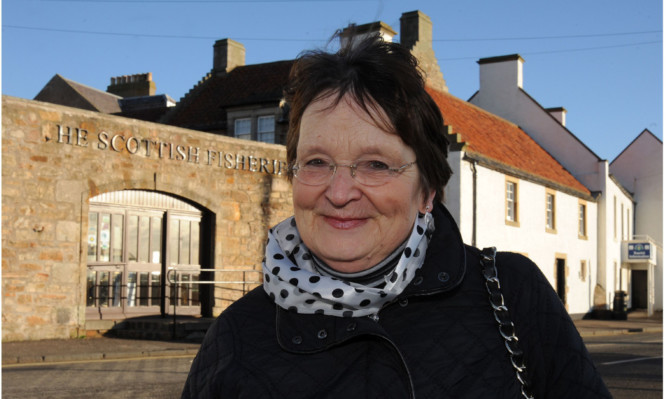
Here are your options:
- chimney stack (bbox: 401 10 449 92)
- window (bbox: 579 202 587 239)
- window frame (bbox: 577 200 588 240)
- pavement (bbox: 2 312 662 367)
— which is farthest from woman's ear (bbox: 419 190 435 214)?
window (bbox: 579 202 587 239)

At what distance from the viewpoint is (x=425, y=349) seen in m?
2.02

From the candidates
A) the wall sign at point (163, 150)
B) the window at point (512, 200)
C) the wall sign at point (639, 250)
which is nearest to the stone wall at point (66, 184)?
the wall sign at point (163, 150)

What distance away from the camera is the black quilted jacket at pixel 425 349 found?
198cm

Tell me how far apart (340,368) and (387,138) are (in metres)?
0.67

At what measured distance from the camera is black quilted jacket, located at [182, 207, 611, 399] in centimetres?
198

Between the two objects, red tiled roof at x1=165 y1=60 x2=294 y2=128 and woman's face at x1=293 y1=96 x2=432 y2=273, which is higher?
red tiled roof at x1=165 y1=60 x2=294 y2=128

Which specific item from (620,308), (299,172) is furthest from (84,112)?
(620,308)

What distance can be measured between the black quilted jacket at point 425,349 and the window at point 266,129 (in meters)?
22.2

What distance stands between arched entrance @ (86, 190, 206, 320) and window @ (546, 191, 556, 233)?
15.5 meters

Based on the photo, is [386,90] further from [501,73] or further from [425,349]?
[501,73]

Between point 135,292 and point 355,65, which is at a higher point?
point 355,65

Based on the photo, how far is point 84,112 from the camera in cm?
1647

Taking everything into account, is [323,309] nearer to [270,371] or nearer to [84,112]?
[270,371]

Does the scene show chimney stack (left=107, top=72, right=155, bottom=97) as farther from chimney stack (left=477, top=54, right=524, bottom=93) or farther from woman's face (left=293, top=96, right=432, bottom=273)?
woman's face (left=293, top=96, right=432, bottom=273)
